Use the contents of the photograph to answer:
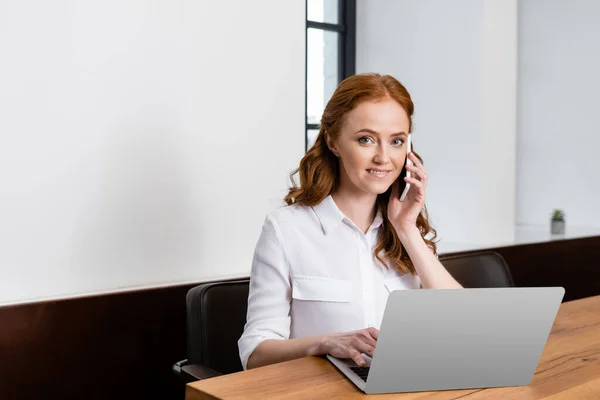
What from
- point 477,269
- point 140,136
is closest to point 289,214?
point 140,136

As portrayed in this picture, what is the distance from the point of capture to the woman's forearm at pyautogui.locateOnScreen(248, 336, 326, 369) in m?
1.53

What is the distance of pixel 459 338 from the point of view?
1157 mm

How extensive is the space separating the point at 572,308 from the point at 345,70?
2.17 meters

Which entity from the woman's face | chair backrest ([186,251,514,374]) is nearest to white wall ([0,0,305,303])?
chair backrest ([186,251,514,374])

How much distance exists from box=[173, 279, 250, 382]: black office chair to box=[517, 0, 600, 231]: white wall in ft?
8.40

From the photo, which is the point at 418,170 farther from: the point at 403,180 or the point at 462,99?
the point at 462,99

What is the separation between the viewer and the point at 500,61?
3.54 metres

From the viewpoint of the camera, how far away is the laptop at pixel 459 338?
3.66 ft

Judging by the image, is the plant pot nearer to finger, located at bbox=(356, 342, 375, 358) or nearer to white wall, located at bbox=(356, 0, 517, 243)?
white wall, located at bbox=(356, 0, 517, 243)

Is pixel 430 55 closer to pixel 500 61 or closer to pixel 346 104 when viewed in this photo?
pixel 500 61

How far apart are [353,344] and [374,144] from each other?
2.07 feet

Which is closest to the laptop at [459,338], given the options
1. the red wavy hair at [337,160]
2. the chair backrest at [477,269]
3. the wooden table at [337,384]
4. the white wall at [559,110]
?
the wooden table at [337,384]

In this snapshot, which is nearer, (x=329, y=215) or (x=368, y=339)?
(x=368, y=339)

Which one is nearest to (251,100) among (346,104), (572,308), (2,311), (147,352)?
(346,104)
